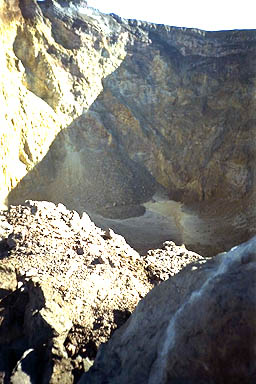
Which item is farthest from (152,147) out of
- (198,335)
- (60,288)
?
(198,335)

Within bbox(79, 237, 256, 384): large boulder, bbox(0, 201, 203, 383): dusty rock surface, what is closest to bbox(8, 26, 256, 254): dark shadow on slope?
bbox(0, 201, 203, 383): dusty rock surface

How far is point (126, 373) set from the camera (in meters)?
3.46

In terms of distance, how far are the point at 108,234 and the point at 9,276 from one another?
106 inches

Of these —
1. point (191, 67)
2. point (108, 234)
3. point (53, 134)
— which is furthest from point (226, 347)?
point (191, 67)

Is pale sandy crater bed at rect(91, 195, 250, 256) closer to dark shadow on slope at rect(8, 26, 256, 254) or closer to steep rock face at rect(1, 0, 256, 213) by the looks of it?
dark shadow on slope at rect(8, 26, 256, 254)

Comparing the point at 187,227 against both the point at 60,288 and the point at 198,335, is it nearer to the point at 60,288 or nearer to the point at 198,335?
the point at 60,288

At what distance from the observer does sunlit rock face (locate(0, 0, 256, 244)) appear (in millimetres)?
14602

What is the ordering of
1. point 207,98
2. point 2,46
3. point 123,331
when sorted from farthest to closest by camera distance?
1. point 207,98
2. point 2,46
3. point 123,331

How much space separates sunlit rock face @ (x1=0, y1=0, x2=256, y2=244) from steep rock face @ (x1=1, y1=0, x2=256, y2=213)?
6 cm

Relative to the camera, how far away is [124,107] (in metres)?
18.6

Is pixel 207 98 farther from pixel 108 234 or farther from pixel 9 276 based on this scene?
pixel 9 276

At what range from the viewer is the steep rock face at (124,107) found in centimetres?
1492

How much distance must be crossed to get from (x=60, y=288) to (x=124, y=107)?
14937 millimetres

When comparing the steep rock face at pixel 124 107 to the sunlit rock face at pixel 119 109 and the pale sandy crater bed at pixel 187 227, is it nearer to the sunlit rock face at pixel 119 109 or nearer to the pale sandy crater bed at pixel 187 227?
the sunlit rock face at pixel 119 109
